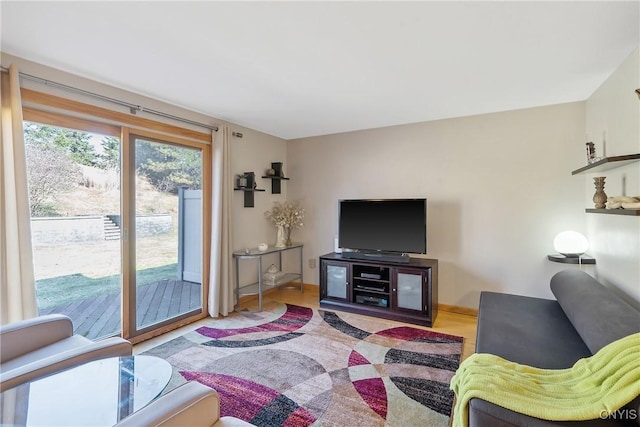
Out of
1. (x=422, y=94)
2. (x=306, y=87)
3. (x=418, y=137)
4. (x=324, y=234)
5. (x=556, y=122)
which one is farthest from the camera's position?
(x=324, y=234)

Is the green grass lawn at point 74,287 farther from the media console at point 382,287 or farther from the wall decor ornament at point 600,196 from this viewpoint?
the wall decor ornament at point 600,196

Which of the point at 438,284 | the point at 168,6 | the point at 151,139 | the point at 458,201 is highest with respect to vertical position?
the point at 168,6

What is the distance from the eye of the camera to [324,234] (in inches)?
172

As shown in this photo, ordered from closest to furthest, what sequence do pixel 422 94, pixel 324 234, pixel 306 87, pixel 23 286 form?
1. pixel 23 286
2. pixel 306 87
3. pixel 422 94
4. pixel 324 234

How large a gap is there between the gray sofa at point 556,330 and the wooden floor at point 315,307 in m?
0.65

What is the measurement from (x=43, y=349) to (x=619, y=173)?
4.04m

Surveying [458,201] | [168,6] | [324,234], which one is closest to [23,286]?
[168,6]

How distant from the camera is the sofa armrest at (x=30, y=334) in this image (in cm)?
162

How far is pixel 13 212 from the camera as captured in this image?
1936mm

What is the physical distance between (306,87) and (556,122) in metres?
2.59

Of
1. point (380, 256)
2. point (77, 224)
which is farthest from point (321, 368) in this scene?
point (77, 224)

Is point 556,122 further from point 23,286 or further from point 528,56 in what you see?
point 23,286

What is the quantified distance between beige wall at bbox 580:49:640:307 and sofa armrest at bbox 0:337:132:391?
Answer: 3.16 metres

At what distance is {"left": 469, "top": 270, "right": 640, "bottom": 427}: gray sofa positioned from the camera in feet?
3.57
